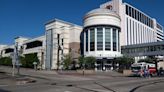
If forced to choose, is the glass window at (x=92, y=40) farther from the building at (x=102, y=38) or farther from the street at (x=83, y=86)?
the street at (x=83, y=86)

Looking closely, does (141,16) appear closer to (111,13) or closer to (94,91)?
(111,13)

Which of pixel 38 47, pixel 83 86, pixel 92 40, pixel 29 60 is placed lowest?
pixel 83 86

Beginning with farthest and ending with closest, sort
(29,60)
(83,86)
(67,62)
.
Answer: (29,60) < (67,62) < (83,86)

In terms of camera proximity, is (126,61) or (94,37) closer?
(126,61)

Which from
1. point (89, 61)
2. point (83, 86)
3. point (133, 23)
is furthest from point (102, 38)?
point (83, 86)

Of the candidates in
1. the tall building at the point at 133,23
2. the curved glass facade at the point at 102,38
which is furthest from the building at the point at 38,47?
the tall building at the point at 133,23

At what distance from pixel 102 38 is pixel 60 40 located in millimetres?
24969

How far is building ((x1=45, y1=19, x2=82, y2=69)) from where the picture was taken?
4700 inches

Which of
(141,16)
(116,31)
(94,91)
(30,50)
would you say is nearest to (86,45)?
(116,31)

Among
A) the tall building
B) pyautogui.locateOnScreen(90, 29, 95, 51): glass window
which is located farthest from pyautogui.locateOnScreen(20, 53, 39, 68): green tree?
the tall building

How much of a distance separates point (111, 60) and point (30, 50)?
56.6 meters

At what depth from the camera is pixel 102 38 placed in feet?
343

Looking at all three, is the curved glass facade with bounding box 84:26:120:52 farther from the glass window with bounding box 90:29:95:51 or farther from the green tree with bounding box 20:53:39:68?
the green tree with bounding box 20:53:39:68

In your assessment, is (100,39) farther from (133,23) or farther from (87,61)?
(133,23)
